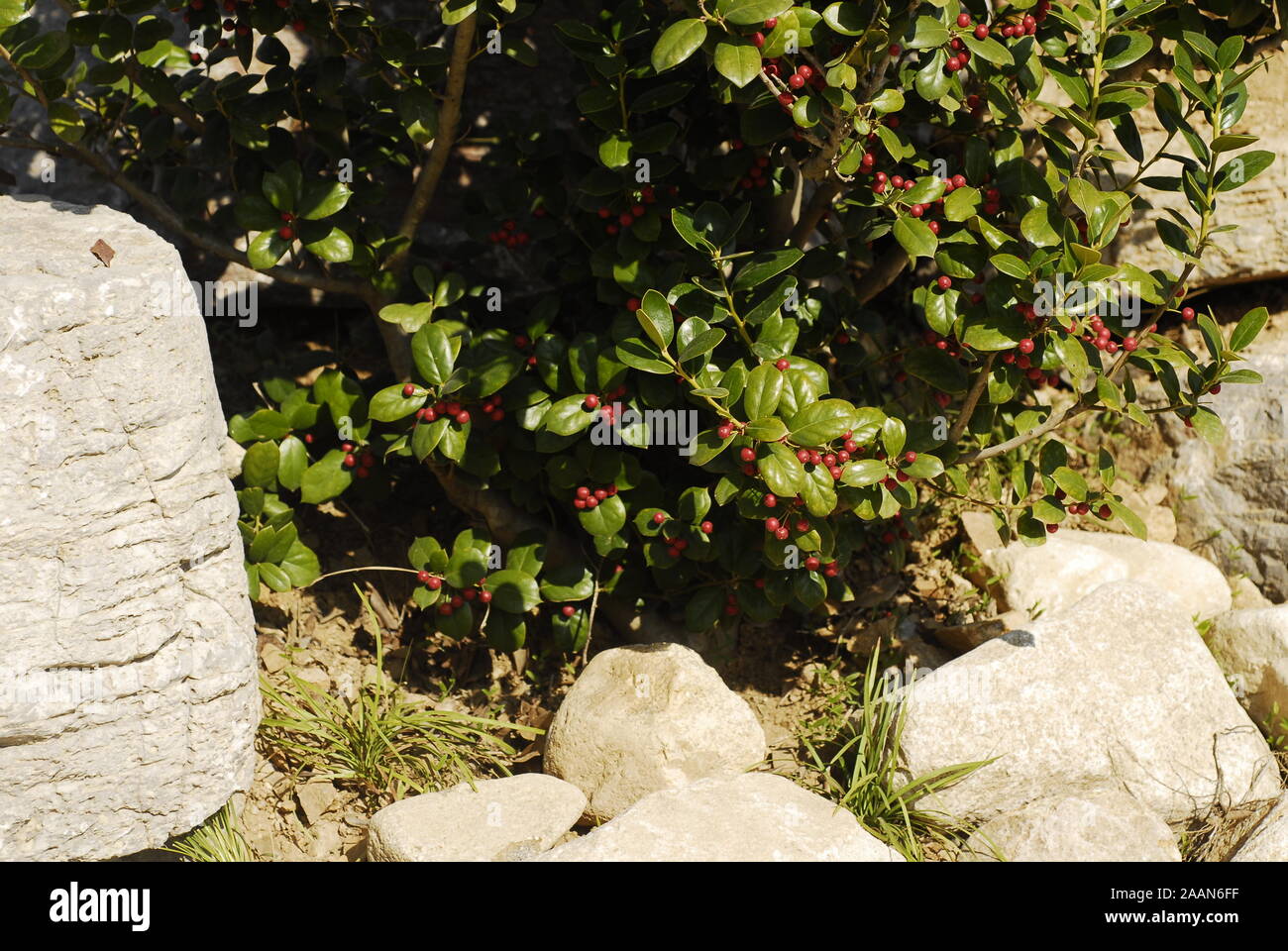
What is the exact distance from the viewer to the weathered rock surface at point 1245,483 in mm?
3822

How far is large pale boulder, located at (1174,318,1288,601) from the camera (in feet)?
12.5

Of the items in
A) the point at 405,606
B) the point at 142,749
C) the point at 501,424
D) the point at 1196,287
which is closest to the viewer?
the point at 142,749

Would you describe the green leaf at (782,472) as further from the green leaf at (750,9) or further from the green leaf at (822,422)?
the green leaf at (750,9)

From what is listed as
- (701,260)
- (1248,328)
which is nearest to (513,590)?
(701,260)

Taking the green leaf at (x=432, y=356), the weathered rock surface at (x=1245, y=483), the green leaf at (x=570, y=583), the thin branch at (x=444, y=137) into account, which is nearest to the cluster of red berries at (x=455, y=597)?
the green leaf at (x=570, y=583)

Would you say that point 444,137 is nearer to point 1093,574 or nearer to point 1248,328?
point 1248,328

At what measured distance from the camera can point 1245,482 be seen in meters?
3.90

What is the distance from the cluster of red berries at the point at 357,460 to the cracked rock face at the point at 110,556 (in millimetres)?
584

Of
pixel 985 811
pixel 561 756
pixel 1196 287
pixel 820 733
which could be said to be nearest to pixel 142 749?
pixel 561 756

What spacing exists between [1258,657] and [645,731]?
1.78m

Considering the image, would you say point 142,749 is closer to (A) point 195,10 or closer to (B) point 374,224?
(B) point 374,224

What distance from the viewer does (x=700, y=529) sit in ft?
10.2

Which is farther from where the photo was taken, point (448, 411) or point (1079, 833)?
point (448, 411)
